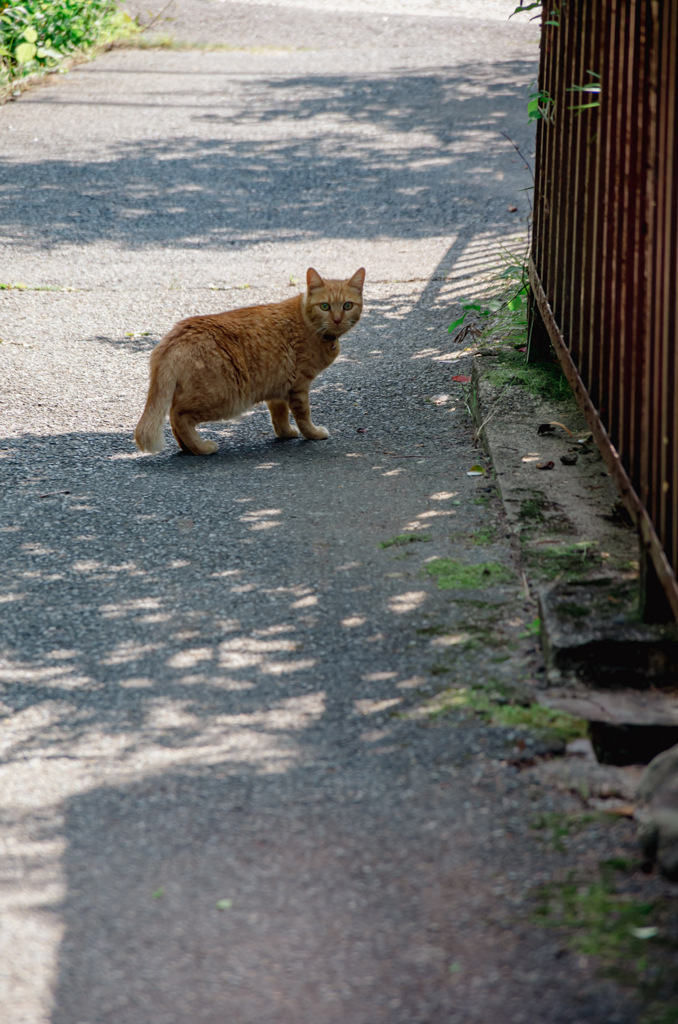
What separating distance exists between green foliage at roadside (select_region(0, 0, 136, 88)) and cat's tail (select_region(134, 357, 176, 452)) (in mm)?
9195

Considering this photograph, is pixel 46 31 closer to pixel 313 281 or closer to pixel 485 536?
pixel 313 281

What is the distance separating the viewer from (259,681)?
10.8 ft

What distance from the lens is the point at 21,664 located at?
3434 mm

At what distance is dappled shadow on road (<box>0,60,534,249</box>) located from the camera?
29.8 ft

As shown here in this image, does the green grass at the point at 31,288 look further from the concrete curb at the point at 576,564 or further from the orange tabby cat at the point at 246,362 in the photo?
the concrete curb at the point at 576,564

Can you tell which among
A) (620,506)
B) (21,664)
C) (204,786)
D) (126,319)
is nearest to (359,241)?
(126,319)

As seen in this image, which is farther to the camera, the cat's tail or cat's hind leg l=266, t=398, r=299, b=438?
cat's hind leg l=266, t=398, r=299, b=438

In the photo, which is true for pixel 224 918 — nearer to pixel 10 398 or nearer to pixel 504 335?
pixel 10 398

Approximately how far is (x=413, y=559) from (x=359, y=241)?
210 inches

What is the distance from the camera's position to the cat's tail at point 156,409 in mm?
5027

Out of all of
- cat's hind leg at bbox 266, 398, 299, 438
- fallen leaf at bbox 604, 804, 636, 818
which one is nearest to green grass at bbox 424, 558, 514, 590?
fallen leaf at bbox 604, 804, 636, 818

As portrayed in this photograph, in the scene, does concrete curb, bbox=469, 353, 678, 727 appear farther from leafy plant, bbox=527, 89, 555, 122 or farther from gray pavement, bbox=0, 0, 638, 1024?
leafy plant, bbox=527, 89, 555, 122

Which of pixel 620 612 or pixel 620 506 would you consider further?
pixel 620 506

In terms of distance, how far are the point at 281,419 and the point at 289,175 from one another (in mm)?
5605
